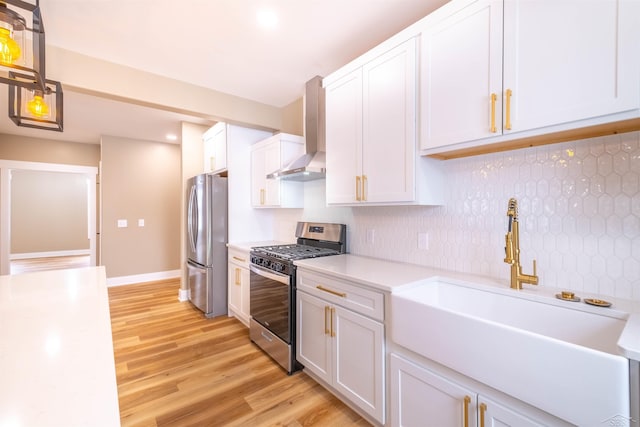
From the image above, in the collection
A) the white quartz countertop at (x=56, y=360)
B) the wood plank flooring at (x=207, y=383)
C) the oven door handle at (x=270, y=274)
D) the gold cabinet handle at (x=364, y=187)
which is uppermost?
the gold cabinet handle at (x=364, y=187)

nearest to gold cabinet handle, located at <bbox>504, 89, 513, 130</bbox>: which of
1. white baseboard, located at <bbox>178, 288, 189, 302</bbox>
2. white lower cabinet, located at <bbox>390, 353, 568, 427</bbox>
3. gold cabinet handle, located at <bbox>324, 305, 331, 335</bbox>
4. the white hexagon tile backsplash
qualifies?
the white hexagon tile backsplash

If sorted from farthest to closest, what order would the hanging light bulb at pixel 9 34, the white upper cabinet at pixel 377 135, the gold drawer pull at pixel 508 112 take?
the white upper cabinet at pixel 377 135, the gold drawer pull at pixel 508 112, the hanging light bulb at pixel 9 34

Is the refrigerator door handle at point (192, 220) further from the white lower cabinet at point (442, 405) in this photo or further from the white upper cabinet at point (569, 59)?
the white upper cabinet at point (569, 59)

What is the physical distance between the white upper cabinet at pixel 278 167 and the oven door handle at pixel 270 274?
0.80 meters

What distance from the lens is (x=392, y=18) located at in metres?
1.96

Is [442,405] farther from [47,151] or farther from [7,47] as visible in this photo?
[47,151]

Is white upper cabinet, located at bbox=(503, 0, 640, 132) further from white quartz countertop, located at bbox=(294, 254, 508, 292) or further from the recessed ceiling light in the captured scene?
the recessed ceiling light

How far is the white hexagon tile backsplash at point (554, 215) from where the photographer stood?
128 cm

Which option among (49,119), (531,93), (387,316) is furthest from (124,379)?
(531,93)

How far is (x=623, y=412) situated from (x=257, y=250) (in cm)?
241

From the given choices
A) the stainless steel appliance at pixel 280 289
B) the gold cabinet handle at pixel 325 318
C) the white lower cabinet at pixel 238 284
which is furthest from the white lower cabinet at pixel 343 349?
the white lower cabinet at pixel 238 284

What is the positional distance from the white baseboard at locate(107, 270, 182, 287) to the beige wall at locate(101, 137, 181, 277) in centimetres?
6

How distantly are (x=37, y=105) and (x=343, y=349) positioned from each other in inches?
91.7

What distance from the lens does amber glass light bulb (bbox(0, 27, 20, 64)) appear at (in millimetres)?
1100
